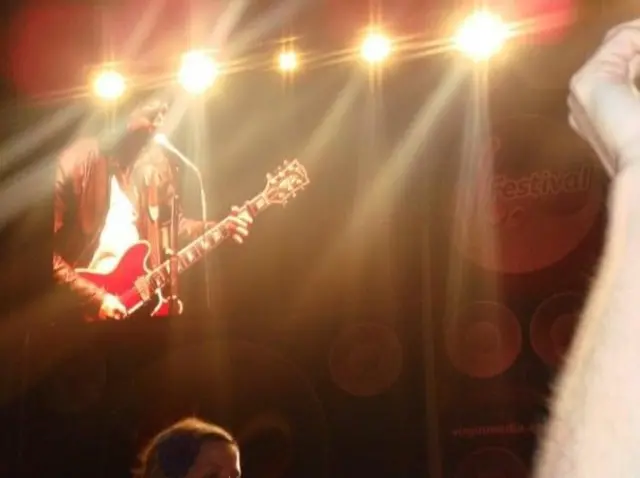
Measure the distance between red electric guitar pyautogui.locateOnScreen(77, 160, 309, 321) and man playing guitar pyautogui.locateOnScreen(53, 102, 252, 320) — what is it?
21mm

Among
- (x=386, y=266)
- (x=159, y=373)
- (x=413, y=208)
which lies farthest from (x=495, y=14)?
(x=159, y=373)

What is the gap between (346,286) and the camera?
295 cm

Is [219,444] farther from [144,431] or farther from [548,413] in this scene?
[144,431]

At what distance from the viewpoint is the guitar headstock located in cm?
300

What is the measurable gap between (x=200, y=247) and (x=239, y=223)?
6.4 inches

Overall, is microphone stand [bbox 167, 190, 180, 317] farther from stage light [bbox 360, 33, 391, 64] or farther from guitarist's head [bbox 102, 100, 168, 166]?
stage light [bbox 360, 33, 391, 64]

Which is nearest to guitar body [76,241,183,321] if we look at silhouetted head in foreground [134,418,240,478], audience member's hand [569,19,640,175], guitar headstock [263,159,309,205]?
guitar headstock [263,159,309,205]

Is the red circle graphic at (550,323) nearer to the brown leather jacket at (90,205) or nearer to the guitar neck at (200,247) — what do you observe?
the guitar neck at (200,247)

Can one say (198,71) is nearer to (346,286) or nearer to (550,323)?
(346,286)

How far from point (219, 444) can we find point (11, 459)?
83.8 inches

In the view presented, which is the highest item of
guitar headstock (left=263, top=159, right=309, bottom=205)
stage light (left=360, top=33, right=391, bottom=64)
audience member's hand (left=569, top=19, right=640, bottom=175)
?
stage light (left=360, top=33, right=391, bottom=64)

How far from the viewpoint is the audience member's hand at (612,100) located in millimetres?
309

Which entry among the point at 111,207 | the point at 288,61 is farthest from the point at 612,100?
the point at 111,207

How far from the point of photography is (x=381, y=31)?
2.87 meters
